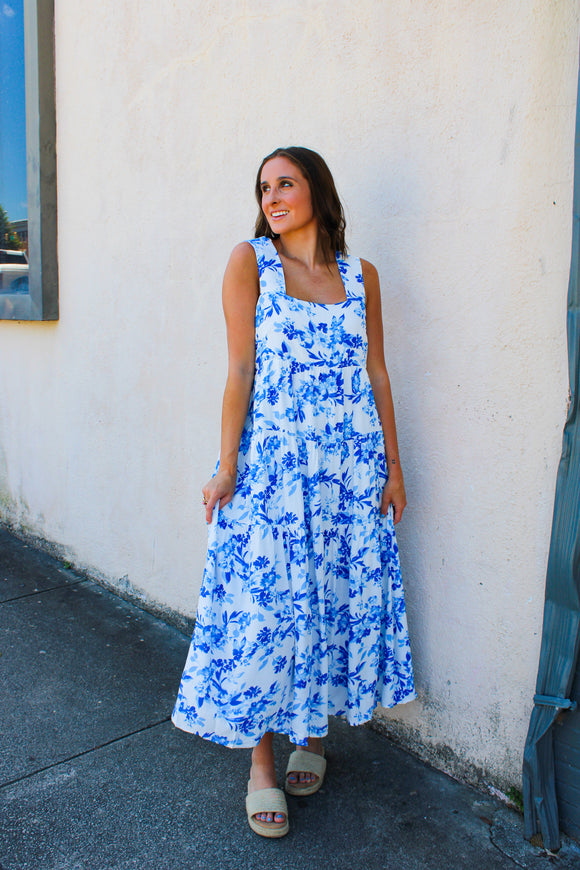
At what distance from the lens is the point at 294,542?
2105 mm

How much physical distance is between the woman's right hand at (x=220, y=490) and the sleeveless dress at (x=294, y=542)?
0.03m

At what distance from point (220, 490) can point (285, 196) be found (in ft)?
2.97

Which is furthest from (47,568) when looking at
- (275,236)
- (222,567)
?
(275,236)

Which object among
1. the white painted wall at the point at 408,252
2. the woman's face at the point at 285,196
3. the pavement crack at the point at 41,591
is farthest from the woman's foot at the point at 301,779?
the pavement crack at the point at 41,591

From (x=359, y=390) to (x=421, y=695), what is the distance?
1.08 metres

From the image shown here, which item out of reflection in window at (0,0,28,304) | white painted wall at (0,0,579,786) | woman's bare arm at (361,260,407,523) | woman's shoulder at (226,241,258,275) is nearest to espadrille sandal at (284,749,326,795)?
white painted wall at (0,0,579,786)

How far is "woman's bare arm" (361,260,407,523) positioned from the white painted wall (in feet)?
0.46

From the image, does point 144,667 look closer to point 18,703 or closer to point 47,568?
point 18,703

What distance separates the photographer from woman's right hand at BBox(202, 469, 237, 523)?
2.11 meters

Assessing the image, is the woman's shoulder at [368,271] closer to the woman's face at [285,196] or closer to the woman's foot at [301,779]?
the woman's face at [285,196]

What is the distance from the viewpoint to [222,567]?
2.16 metres

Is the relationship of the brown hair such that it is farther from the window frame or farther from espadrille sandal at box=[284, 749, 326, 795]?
the window frame

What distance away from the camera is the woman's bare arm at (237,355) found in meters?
2.15

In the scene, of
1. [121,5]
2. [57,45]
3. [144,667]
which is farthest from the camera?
[57,45]
